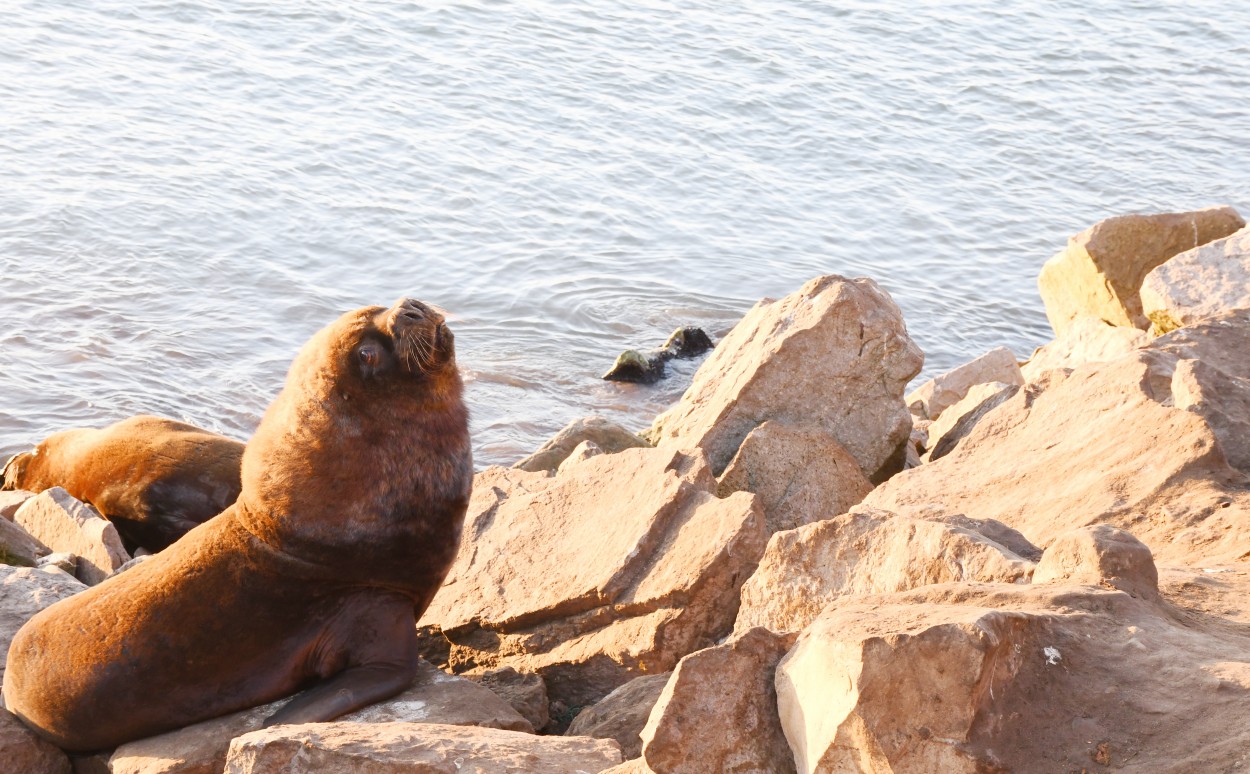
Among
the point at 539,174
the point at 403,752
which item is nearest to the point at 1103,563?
the point at 403,752

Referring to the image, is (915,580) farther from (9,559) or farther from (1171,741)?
(9,559)

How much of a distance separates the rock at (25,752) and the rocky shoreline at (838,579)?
0.04ft

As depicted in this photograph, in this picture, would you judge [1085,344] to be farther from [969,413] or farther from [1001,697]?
[1001,697]

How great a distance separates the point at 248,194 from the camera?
15.4 meters

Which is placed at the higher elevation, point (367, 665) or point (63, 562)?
point (367, 665)

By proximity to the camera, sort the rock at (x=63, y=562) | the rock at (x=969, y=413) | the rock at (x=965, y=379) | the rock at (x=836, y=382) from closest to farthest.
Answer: the rock at (x=63, y=562), the rock at (x=836, y=382), the rock at (x=969, y=413), the rock at (x=965, y=379)

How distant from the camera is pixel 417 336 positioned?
193 inches

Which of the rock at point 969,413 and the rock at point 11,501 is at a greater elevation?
the rock at point 969,413

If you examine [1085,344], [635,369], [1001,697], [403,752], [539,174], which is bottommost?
[635,369]

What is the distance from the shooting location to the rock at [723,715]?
11.2 feet

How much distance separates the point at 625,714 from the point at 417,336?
4.85 feet

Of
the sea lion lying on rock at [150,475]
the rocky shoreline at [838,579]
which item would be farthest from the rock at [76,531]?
the sea lion lying on rock at [150,475]

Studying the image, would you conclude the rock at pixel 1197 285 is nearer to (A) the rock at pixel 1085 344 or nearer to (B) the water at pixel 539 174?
(A) the rock at pixel 1085 344

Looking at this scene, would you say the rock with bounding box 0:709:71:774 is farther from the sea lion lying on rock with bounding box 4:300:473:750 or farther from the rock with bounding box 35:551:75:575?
the rock with bounding box 35:551:75:575
